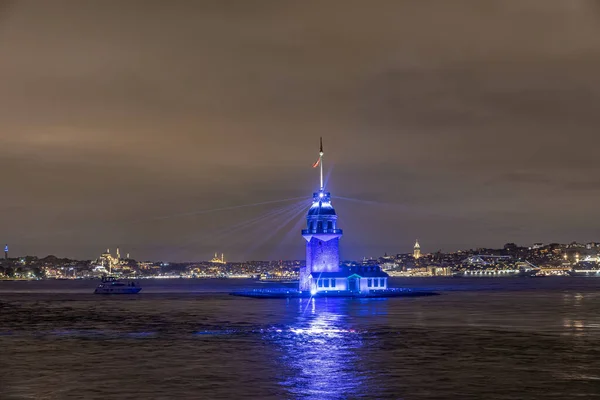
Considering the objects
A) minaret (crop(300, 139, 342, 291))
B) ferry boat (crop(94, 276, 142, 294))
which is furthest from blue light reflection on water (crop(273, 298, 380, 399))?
ferry boat (crop(94, 276, 142, 294))

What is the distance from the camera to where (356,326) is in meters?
66.8

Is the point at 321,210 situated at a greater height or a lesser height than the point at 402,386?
greater

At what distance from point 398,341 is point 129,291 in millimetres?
122202

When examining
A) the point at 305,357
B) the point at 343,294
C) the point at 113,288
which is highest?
the point at 343,294

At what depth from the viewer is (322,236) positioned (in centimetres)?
11588

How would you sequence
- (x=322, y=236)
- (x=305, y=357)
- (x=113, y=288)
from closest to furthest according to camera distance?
(x=305, y=357), (x=322, y=236), (x=113, y=288)

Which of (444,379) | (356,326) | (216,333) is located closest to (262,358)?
(444,379)

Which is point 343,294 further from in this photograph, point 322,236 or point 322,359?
point 322,359

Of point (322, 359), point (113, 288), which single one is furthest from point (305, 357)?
point (113, 288)

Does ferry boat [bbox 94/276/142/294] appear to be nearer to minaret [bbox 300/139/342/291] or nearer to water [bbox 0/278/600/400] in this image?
minaret [bbox 300/139/342/291]

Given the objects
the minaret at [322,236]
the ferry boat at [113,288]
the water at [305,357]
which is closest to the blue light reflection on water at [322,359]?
the water at [305,357]

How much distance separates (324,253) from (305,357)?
2754 inches

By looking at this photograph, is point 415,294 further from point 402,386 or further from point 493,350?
point 402,386

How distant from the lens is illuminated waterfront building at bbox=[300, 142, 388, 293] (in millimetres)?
116312
